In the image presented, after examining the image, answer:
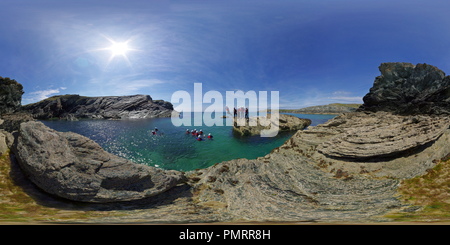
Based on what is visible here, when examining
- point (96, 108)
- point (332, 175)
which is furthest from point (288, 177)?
point (96, 108)

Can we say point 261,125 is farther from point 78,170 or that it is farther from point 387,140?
point 78,170

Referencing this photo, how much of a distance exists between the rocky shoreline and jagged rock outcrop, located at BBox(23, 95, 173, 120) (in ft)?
525

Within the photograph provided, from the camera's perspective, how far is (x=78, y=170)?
423 inches

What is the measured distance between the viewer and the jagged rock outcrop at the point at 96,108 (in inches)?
5281

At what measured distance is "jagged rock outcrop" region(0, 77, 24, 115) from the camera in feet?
55.7

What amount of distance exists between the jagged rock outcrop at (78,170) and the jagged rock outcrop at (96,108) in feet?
517

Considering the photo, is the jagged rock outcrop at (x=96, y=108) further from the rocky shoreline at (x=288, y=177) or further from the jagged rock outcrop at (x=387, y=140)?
the jagged rock outcrop at (x=387, y=140)

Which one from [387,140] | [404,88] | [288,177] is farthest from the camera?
[404,88]

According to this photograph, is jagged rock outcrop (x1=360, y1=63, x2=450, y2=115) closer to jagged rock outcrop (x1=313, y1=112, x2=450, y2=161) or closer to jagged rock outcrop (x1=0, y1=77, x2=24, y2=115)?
jagged rock outcrop (x1=313, y1=112, x2=450, y2=161)

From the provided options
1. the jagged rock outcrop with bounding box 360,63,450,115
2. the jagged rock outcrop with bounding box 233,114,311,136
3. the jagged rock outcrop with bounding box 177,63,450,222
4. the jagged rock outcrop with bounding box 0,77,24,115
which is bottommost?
the jagged rock outcrop with bounding box 177,63,450,222

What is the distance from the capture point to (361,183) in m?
15.3

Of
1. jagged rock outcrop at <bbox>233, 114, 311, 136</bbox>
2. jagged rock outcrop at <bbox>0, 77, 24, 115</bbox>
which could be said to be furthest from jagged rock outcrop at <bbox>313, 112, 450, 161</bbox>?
jagged rock outcrop at <bbox>0, 77, 24, 115</bbox>

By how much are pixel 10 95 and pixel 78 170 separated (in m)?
17.0

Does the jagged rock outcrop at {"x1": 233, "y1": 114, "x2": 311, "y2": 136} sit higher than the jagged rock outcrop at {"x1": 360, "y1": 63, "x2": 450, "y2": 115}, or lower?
lower
